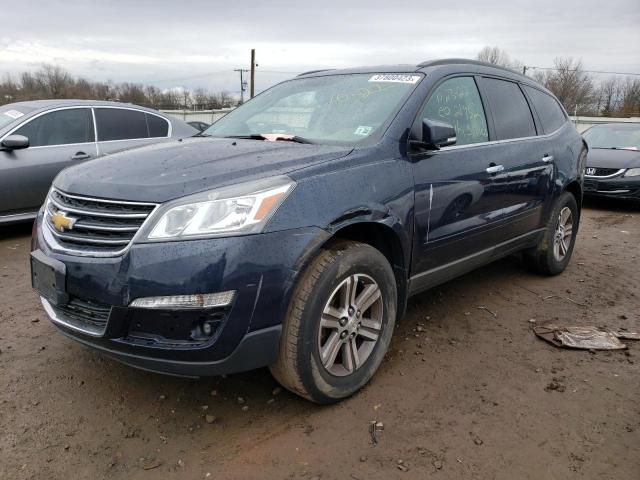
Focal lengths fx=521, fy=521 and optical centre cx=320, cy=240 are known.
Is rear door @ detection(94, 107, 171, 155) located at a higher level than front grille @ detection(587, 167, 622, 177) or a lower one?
higher

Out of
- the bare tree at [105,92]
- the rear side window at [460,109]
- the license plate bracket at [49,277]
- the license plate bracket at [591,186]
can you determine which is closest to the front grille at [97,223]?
the license plate bracket at [49,277]

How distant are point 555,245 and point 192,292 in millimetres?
3733

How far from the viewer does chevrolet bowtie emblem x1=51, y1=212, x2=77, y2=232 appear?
2.43m

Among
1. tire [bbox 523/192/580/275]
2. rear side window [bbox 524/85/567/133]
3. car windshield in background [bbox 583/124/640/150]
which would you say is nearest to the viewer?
rear side window [bbox 524/85/567/133]

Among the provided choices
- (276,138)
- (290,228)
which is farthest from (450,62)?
(290,228)

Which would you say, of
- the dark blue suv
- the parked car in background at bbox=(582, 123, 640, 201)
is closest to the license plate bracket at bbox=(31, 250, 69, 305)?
the dark blue suv

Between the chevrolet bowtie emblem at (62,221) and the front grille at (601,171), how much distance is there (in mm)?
8953

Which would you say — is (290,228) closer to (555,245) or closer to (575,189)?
(555,245)

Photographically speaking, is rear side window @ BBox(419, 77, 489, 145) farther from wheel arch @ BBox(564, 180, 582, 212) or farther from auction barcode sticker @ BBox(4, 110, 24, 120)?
auction barcode sticker @ BBox(4, 110, 24, 120)

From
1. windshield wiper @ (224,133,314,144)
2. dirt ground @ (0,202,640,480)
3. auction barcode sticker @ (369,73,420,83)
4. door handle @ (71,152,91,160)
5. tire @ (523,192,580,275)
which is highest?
auction barcode sticker @ (369,73,420,83)

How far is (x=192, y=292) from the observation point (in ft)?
6.98

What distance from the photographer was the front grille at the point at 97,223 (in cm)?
224

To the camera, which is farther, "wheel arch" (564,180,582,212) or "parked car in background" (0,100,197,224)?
"parked car in background" (0,100,197,224)

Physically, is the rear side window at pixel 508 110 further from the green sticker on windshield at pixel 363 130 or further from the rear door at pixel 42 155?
the rear door at pixel 42 155
